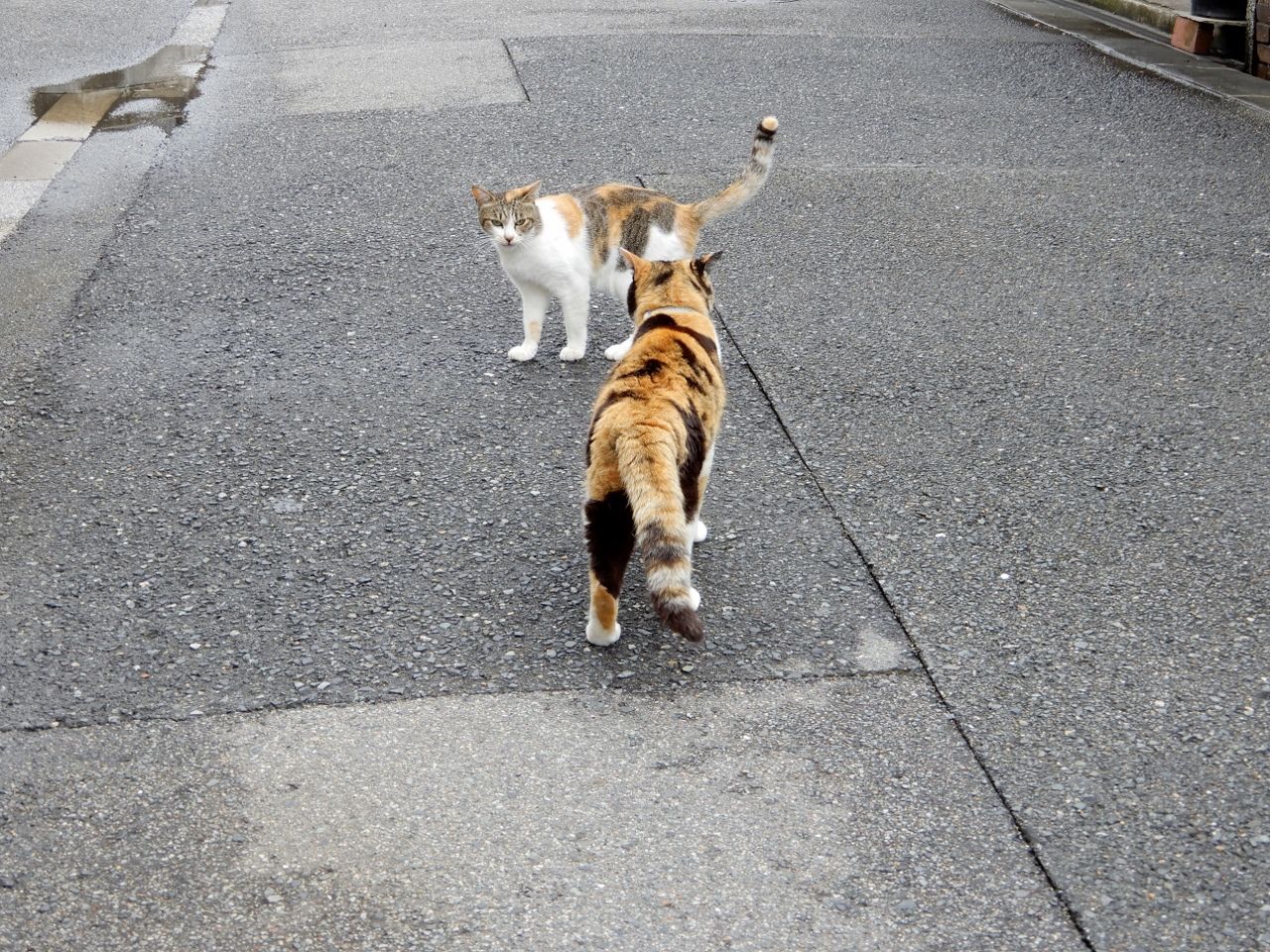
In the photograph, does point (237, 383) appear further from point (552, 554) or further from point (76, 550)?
point (552, 554)

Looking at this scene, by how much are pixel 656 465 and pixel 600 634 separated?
0.57 meters

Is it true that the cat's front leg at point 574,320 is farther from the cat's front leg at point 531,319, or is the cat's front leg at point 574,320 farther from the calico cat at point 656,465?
the calico cat at point 656,465

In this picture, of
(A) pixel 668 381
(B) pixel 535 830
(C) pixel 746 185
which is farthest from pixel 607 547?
(C) pixel 746 185

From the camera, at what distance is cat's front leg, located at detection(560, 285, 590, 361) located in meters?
5.20

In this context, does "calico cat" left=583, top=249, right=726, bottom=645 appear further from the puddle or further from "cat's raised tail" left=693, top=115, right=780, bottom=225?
the puddle

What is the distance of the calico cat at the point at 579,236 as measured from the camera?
507 cm

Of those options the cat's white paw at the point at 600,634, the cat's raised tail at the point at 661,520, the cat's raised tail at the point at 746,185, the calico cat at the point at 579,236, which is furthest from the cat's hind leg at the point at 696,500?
the cat's raised tail at the point at 746,185

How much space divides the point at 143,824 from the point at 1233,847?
2462mm

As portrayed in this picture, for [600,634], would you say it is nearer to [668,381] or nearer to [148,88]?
[668,381]

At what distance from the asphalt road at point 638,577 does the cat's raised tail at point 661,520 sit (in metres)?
0.42

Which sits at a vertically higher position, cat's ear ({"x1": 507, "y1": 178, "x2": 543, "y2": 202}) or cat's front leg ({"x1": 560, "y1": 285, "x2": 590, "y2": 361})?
cat's ear ({"x1": 507, "y1": 178, "x2": 543, "y2": 202})

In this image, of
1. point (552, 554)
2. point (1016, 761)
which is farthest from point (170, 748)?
point (1016, 761)

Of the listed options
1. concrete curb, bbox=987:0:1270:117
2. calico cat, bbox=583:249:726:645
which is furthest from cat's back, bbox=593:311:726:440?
concrete curb, bbox=987:0:1270:117

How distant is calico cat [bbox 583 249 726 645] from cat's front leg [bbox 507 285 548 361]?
1323 millimetres
